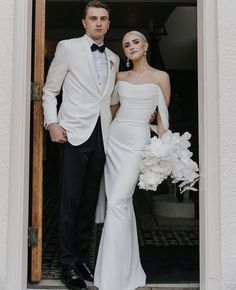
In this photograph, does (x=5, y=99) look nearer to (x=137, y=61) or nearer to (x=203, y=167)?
(x=137, y=61)

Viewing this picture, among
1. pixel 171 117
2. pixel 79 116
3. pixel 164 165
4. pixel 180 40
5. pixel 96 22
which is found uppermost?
pixel 180 40

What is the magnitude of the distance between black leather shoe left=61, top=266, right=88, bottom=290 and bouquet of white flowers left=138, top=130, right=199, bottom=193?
0.84 m

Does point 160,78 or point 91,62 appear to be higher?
point 91,62

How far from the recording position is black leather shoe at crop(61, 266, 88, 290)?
3.15m

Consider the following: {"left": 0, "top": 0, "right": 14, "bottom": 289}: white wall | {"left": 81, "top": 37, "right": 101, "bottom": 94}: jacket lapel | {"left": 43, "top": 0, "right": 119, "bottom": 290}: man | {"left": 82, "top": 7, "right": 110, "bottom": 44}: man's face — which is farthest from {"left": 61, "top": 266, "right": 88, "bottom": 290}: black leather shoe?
{"left": 82, "top": 7, "right": 110, "bottom": 44}: man's face

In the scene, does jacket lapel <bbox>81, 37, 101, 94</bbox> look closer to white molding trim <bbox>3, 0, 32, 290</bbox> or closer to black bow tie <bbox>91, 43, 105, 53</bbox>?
black bow tie <bbox>91, 43, 105, 53</bbox>

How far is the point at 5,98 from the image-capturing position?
113 inches

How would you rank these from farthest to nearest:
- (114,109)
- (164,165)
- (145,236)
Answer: (145,236) → (114,109) → (164,165)

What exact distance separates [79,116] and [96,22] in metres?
0.74

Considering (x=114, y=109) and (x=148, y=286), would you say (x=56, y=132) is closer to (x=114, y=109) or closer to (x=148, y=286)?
(x=114, y=109)

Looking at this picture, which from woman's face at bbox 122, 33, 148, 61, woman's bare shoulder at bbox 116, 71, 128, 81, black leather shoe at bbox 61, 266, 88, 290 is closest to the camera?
black leather shoe at bbox 61, 266, 88, 290
